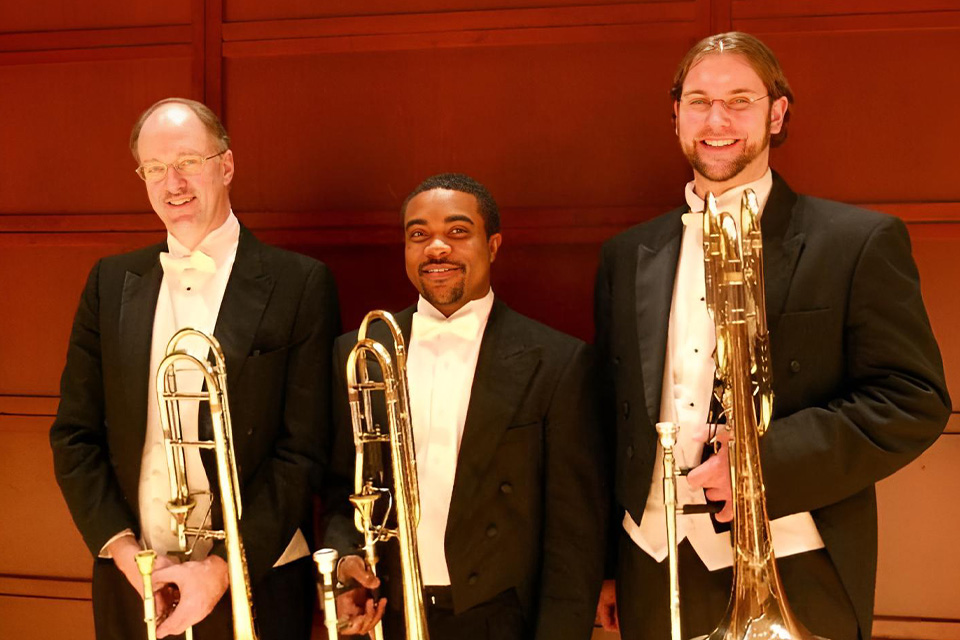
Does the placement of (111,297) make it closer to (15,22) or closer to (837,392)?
(15,22)

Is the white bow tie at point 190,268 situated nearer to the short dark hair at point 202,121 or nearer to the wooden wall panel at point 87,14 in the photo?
the short dark hair at point 202,121

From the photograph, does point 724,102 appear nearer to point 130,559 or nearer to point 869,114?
point 869,114

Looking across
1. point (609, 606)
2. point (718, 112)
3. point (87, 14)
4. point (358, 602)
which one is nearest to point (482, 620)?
point (358, 602)

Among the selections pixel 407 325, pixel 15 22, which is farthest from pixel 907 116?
pixel 15 22

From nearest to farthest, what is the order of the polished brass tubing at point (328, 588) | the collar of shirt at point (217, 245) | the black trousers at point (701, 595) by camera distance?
the polished brass tubing at point (328, 588)
the black trousers at point (701, 595)
the collar of shirt at point (217, 245)

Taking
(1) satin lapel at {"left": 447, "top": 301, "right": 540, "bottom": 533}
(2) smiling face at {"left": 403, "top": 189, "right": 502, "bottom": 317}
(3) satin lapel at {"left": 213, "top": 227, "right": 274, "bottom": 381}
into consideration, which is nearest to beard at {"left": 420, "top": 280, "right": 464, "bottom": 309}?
(2) smiling face at {"left": 403, "top": 189, "right": 502, "bottom": 317}

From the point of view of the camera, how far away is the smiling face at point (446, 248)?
262 cm

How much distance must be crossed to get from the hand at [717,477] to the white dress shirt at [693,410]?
4.7 inches

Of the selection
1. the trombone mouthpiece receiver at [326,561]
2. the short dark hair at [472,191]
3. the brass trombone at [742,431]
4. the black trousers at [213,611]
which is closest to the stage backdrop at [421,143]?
the short dark hair at [472,191]

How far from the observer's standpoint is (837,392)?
2.43 meters

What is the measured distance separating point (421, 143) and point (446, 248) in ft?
2.80

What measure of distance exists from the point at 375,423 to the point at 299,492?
339 mm

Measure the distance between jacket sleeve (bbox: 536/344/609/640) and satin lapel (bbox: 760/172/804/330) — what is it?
0.55m

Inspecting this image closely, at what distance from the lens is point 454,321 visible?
262 cm
